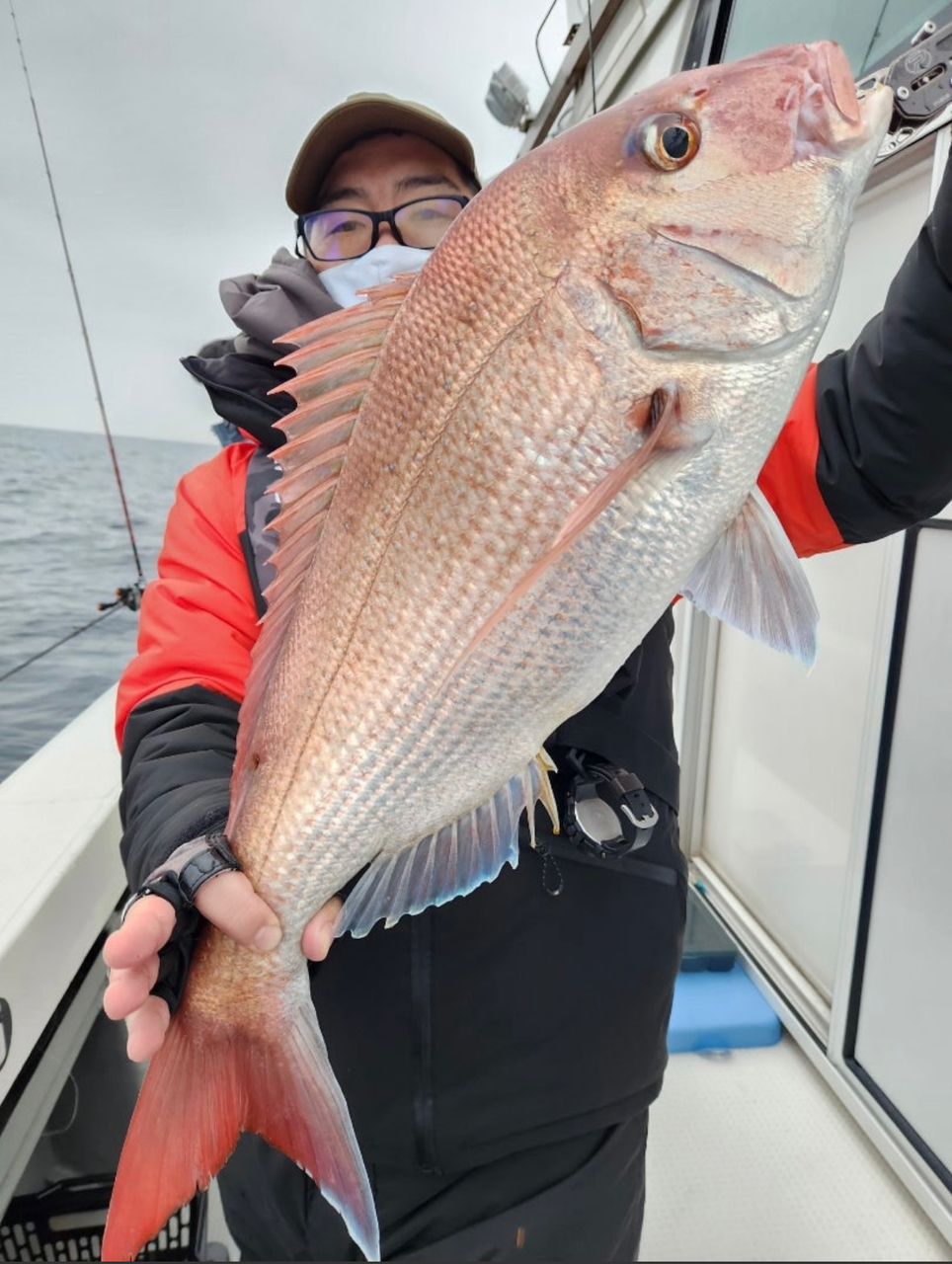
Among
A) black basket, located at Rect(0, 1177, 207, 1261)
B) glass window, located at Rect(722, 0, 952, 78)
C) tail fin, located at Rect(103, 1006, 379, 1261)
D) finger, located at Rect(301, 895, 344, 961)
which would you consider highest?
glass window, located at Rect(722, 0, 952, 78)

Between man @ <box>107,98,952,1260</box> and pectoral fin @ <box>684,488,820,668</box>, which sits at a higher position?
pectoral fin @ <box>684,488,820,668</box>

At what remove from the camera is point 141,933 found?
0.79 m

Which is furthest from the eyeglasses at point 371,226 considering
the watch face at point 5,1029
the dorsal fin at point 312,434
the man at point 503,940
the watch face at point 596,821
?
the watch face at point 5,1029

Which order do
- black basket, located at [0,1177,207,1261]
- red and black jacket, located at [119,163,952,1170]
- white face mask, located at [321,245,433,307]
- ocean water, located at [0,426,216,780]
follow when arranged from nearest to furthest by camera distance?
red and black jacket, located at [119,163,952,1170] → white face mask, located at [321,245,433,307] → black basket, located at [0,1177,207,1261] → ocean water, located at [0,426,216,780]

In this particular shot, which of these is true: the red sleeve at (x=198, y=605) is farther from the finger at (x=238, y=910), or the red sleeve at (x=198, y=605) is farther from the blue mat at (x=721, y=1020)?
the blue mat at (x=721, y=1020)

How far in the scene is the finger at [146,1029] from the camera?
0.86 m

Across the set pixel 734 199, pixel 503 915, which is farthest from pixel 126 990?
pixel 734 199

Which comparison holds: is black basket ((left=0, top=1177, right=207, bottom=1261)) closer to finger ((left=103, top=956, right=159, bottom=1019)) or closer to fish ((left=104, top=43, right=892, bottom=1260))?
fish ((left=104, top=43, right=892, bottom=1260))

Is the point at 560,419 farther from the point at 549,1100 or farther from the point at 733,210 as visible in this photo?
the point at 549,1100

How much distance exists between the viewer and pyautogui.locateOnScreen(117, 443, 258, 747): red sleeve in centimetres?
117

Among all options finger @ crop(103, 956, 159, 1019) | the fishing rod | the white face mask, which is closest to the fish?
finger @ crop(103, 956, 159, 1019)

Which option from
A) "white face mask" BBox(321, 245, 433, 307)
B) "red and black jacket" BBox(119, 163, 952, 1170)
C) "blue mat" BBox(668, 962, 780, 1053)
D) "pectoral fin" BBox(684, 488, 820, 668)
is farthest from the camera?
"blue mat" BBox(668, 962, 780, 1053)

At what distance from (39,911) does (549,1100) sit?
125 cm

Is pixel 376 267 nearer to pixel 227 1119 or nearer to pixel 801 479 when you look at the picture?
pixel 801 479
